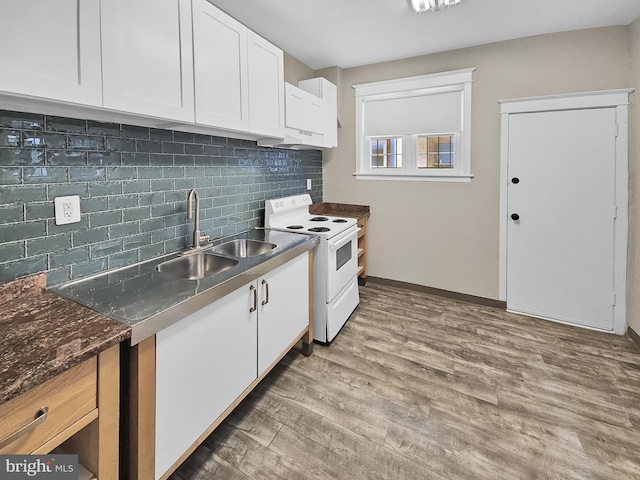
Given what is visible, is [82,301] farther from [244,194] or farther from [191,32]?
[244,194]

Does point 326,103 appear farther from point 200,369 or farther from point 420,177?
point 200,369

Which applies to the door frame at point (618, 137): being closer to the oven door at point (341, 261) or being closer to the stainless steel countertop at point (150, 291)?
the oven door at point (341, 261)

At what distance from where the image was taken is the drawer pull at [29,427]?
0.77 m

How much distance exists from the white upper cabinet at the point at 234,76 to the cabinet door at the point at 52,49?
1.69 feet

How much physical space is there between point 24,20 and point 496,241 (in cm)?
355

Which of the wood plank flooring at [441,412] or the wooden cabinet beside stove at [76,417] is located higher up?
the wooden cabinet beside stove at [76,417]

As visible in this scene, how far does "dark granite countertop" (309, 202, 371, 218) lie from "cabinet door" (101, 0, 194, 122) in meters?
2.32

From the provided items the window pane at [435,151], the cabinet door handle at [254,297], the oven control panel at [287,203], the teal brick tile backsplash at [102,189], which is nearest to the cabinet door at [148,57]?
the teal brick tile backsplash at [102,189]

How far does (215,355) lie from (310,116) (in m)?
2.23

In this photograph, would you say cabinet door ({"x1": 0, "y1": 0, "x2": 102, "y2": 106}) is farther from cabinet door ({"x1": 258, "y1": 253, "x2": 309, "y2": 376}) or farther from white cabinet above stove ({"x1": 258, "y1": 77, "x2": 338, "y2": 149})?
white cabinet above stove ({"x1": 258, "y1": 77, "x2": 338, "y2": 149})

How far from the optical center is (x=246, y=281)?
160cm

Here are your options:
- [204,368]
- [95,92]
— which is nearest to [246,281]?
[204,368]

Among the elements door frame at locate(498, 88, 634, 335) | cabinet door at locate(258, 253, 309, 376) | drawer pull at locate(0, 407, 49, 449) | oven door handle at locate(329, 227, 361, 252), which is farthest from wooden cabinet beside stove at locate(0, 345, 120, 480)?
door frame at locate(498, 88, 634, 335)

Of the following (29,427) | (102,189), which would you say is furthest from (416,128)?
(29,427)
